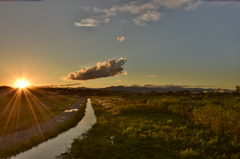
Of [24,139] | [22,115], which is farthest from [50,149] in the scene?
[22,115]

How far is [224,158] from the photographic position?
12148 millimetres

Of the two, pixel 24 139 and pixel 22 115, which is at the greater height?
pixel 22 115

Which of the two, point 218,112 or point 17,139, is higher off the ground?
point 218,112

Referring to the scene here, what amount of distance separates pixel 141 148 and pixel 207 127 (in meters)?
8.55

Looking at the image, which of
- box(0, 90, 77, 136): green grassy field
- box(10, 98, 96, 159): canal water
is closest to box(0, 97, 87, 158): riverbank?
box(10, 98, 96, 159): canal water

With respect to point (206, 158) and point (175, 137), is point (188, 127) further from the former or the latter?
point (206, 158)

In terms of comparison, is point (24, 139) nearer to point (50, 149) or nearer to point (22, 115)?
point (50, 149)

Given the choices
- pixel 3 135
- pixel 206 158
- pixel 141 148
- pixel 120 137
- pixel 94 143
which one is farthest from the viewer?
pixel 3 135

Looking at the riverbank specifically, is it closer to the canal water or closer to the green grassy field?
the canal water

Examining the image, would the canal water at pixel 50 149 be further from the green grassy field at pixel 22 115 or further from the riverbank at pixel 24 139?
the green grassy field at pixel 22 115

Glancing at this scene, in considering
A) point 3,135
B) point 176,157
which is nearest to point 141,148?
point 176,157

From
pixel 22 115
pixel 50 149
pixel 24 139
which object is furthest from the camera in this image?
pixel 22 115

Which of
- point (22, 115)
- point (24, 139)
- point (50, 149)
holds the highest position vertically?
point (22, 115)

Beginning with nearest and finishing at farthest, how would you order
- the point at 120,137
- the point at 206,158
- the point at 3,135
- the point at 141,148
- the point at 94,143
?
1. the point at 206,158
2. the point at 141,148
3. the point at 94,143
4. the point at 120,137
5. the point at 3,135
